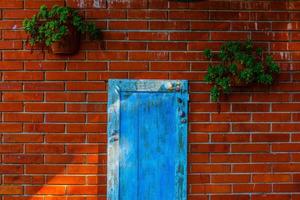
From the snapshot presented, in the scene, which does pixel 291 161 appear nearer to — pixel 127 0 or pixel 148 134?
pixel 148 134

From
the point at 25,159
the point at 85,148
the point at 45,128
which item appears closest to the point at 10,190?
the point at 25,159

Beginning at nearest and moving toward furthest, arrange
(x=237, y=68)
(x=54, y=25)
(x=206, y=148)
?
1. (x=54, y=25)
2. (x=237, y=68)
3. (x=206, y=148)

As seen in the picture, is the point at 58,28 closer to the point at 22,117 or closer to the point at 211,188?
the point at 22,117

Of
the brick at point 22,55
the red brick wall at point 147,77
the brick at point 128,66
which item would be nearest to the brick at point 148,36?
the red brick wall at point 147,77

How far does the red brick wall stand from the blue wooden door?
0.07m

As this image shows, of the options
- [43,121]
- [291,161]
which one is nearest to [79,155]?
[43,121]

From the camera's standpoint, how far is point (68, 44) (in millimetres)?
2887

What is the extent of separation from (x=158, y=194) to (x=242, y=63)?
42.4 inches

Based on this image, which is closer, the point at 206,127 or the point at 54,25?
the point at 54,25

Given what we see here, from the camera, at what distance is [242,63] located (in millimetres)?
2914

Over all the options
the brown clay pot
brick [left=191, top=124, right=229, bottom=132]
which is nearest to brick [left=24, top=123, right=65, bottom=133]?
the brown clay pot

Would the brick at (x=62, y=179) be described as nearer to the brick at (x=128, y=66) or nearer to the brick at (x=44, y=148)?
the brick at (x=44, y=148)

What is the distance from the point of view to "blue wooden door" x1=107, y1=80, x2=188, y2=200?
3.00m

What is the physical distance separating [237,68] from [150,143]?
31.1 inches
